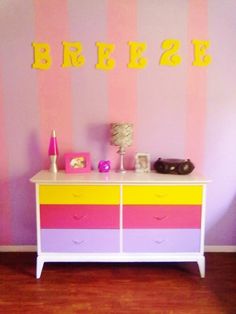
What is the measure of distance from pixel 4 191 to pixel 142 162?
1241 mm

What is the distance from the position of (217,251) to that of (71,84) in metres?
1.98

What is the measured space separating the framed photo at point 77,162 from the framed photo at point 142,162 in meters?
0.40

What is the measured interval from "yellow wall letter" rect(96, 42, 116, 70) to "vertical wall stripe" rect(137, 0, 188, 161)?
0.85 feet

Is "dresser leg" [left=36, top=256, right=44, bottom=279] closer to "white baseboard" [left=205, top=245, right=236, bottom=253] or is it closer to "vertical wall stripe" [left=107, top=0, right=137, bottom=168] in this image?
"vertical wall stripe" [left=107, top=0, right=137, bottom=168]

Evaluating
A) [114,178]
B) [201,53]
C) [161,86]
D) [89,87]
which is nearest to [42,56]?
[89,87]

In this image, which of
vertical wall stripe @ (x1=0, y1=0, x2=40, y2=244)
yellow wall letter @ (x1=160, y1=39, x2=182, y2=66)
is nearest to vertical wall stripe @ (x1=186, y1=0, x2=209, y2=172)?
yellow wall letter @ (x1=160, y1=39, x2=182, y2=66)

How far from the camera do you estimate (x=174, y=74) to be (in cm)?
247

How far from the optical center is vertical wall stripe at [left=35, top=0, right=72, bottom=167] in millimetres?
2381

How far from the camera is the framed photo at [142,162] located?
245 cm

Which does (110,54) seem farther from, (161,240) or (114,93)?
(161,240)

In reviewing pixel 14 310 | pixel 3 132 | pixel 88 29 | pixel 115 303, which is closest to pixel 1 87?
pixel 3 132

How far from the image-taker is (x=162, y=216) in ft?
7.17

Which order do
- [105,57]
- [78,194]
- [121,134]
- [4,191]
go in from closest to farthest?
[78,194]
[121,134]
[105,57]
[4,191]

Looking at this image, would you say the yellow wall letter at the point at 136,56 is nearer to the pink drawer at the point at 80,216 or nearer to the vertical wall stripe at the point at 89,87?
the vertical wall stripe at the point at 89,87
